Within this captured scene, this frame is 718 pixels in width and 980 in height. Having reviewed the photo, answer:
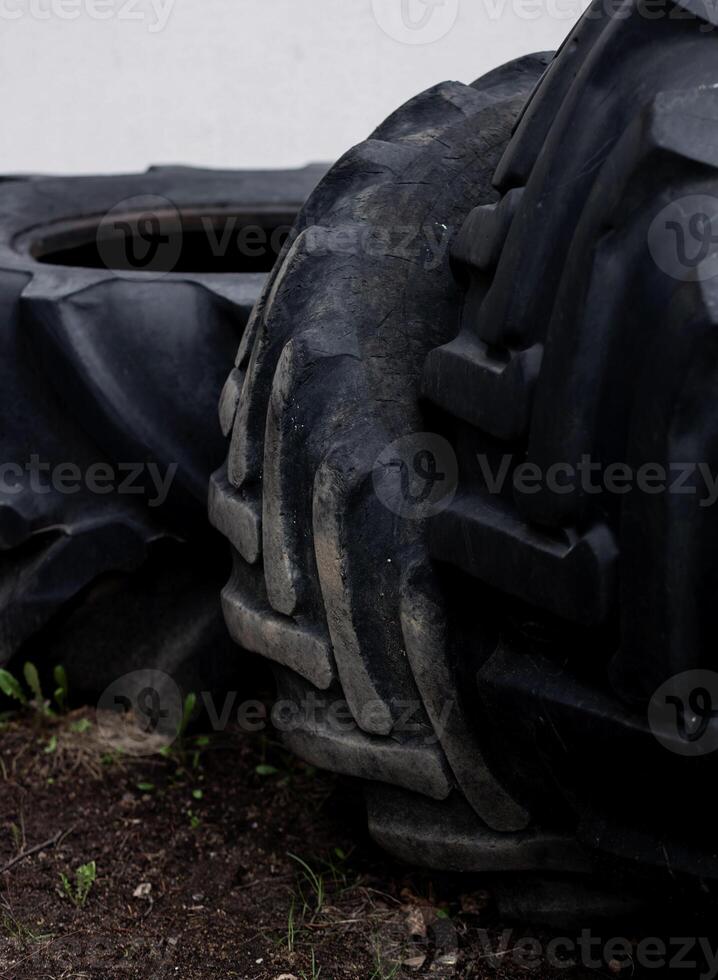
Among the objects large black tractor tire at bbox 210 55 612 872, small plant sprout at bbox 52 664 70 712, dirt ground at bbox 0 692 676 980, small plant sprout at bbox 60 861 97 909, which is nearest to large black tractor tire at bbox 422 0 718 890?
large black tractor tire at bbox 210 55 612 872

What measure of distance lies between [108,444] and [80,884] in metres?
0.46

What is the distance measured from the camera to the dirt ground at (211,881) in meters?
1.07

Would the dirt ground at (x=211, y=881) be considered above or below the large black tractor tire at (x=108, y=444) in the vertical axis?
below

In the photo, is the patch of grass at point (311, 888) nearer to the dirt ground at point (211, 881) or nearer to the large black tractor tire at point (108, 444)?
the dirt ground at point (211, 881)

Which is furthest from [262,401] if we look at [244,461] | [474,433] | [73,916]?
[73,916]

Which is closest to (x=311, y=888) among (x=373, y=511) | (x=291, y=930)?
→ (x=291, y=930)

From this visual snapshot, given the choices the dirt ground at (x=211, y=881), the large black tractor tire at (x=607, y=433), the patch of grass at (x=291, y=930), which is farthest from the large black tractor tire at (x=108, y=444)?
the large black tractor tire at (x=607, y=433)

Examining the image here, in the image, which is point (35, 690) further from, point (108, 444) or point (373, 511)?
point (373, 511)

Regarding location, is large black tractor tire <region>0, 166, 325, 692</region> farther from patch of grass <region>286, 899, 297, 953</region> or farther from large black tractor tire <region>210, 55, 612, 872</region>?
patch of grass <region>286, 899, 297, 953</region>

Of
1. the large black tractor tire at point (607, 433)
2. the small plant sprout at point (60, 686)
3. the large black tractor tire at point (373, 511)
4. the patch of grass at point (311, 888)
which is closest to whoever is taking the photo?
the large black tractor tire at point (607, 433)

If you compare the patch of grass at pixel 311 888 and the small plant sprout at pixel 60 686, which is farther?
the small plant sprout at pixel 60 686

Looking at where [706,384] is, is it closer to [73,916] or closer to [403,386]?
[403,386]

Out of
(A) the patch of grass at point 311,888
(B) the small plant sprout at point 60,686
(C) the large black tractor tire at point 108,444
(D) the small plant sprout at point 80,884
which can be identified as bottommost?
(A) the patch of grass at point 311,888

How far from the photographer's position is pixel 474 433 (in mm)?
962
